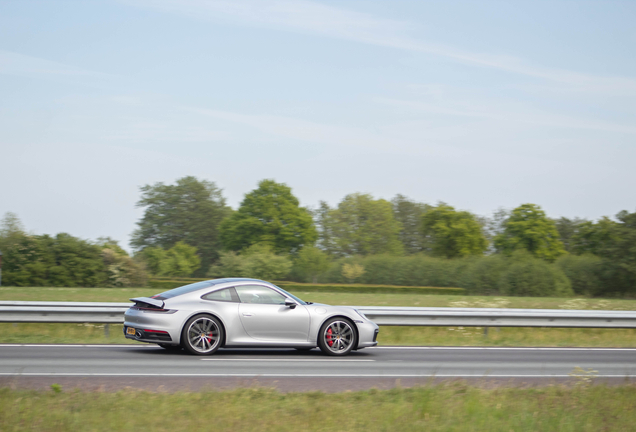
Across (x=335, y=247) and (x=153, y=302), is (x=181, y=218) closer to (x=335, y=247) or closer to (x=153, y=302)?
(x=335, y=247)

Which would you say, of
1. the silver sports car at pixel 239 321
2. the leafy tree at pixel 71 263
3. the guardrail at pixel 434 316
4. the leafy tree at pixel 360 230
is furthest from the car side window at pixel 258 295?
the leafy tree at pixel 360 230

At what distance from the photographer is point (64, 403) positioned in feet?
19.0

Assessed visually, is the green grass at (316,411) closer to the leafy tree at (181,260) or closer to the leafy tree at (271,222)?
the leafy tree at (271,222)

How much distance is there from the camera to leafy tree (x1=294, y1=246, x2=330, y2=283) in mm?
74062

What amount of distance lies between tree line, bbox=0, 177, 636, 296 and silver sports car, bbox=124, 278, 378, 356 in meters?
43.3

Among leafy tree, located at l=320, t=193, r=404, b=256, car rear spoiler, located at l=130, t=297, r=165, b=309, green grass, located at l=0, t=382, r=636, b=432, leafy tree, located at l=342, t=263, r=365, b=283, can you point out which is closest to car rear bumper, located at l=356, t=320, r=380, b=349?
car rear spoiler, located at l=130, t=297, r=165, b=309

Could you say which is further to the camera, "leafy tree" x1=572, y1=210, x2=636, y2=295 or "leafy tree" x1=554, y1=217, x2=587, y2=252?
"leafy tree" x1=554, y1=217, x2=587, y2=252

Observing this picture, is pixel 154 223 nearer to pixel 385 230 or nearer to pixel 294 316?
pixel 385 230

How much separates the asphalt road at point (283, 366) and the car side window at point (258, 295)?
38.3 inches

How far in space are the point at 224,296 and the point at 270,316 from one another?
86 cm

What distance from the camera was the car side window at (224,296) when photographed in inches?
410

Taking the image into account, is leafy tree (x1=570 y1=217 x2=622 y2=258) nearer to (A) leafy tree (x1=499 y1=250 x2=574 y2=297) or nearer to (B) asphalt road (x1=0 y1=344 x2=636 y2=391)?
(A) leafy tree (x1=499 y1=250 x2=574 y2=297)

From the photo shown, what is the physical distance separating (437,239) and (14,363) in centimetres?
7625

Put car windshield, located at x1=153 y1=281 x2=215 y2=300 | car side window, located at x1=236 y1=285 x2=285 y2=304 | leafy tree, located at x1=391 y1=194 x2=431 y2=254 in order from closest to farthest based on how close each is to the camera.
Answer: car windshield, located at x1=153 y1=281 x2=215 y2=300 → car side window, located at x1=236 y1=285 x2=285 y2=304 → leafy tree, located at x1=391 y1=194 x2=431 y2=254
